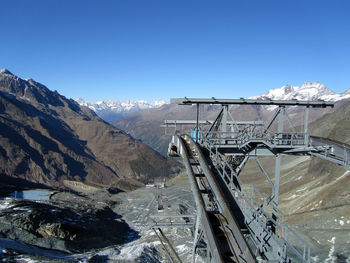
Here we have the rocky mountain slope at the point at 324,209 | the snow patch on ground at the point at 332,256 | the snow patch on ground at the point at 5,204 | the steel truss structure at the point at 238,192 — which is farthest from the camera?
the snow patch on ground at the point at 5,204

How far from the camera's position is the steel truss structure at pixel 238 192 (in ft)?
35.0

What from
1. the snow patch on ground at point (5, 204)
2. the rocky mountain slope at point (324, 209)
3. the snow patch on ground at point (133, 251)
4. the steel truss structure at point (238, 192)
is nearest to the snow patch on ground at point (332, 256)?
the rocky mountain slope at point (324, 209)

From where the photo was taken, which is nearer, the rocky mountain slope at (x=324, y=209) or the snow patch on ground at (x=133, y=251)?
the rocky mountain slope at (x=324, y=209)

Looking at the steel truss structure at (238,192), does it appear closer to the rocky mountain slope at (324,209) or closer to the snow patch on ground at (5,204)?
the rocky mountain slope at (324,209)

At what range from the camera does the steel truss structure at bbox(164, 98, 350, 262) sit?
35.0 feet

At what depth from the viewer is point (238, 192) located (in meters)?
14.1

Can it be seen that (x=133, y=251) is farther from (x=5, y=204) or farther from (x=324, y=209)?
(x=324, y=209)

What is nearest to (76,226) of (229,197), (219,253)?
(229,197)

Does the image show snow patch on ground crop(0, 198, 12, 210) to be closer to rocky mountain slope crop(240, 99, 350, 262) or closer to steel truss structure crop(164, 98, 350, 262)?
steel truss structure crop(164, 98, 350, 262)

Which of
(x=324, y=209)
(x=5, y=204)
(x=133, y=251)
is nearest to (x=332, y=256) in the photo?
(x=324, y=209)

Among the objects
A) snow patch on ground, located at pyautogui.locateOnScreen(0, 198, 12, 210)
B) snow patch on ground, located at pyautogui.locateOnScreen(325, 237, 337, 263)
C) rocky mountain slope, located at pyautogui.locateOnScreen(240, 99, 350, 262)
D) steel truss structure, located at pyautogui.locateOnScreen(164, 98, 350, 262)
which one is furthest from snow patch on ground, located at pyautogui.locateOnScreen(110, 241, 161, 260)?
snow patch on ground, located at pyautogui.locateOnScreen(0, 198, 12, 210)

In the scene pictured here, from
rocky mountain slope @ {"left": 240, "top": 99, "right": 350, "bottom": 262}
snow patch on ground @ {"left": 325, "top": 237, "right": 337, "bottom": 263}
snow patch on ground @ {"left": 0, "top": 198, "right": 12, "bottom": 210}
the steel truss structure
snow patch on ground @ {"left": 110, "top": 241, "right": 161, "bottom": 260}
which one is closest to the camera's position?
the steel truss structure

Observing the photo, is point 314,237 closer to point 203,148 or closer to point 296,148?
point 296,148

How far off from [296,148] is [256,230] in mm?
7787
